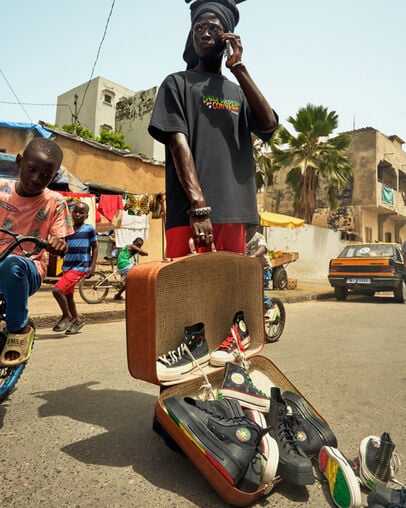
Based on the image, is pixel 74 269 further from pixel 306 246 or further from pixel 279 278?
pixel 306 246

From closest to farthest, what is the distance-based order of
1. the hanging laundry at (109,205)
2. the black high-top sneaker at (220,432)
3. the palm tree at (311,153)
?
the black high-top sneaker at (220,432), the hanging laundry at (109,205), the palm tree at (311,153)

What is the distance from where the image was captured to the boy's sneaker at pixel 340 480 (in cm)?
123

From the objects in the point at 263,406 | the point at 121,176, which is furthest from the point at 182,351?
the point at 121,176

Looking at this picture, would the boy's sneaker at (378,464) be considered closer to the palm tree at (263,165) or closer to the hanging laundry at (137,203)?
the hanging laundry at (137,203)

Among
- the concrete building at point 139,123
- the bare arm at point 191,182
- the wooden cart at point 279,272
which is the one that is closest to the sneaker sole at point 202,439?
the bare arm at point 191,182

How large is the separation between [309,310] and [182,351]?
7060 mm

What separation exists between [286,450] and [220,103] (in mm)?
1781

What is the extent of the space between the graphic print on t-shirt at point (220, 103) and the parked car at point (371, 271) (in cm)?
957

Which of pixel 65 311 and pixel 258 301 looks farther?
pixel 65 311

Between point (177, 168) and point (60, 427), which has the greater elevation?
point (177, 168)

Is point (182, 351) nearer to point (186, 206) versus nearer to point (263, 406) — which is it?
point (263, 406)

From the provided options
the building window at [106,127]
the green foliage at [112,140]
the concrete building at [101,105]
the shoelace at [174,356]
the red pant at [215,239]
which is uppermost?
the concrete building at [101,105]

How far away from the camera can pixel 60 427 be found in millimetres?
1899

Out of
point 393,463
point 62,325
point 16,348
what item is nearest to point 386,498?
point 393,463
